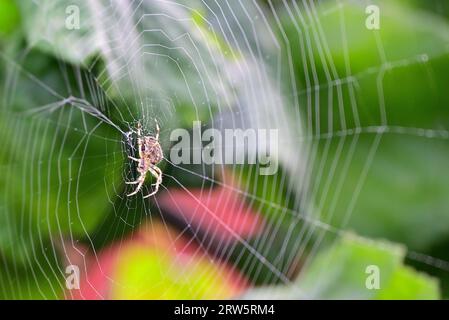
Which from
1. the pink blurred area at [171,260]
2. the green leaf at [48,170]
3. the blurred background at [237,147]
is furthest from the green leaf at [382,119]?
the green leaf at [48,170]

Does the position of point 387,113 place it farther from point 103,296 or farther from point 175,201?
point 103,296

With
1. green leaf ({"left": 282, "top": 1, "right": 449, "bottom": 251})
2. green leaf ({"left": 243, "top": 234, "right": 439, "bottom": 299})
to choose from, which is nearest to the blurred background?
green leaf ({"left": 282, "top": 1, "right": 449, "bottom": 251})

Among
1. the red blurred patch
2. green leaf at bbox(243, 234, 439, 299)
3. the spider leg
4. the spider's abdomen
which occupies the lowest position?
green leaf at bbox(243, 234, 439, 299)

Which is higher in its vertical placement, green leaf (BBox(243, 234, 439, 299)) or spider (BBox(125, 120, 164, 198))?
spider (BBox(125, 120, 164, 198))

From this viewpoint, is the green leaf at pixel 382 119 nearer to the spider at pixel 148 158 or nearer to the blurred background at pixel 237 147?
the blurred background at pixel 237 147

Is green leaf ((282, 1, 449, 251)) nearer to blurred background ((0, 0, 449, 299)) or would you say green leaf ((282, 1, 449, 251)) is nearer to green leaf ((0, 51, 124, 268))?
blurred background ((0, 0, 449, 299))

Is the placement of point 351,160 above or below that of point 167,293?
above
